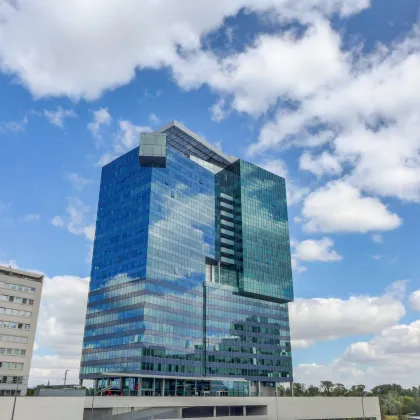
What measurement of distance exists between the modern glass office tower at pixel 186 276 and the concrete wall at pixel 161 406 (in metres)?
23.8

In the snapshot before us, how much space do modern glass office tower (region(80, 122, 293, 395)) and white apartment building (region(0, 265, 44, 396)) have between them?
24668 millimetres

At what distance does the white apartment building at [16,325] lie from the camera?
106 m

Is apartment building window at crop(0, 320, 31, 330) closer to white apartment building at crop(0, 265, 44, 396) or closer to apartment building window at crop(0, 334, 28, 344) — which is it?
white apartment building at crop(0, 265, 44, 396)

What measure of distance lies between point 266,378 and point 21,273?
89.2 metres

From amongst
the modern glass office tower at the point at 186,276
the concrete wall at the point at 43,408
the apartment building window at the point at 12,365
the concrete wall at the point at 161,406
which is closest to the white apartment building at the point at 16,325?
the apartment building window at the point at 12,365

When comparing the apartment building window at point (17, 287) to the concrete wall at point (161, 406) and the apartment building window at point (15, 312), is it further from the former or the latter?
the concrete wall at point (161, 406)

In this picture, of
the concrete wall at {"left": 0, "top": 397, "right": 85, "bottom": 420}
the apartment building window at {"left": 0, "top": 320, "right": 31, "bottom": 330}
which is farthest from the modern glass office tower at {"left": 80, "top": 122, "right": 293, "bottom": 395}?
the concrete wall at {"left": 0, "top": 397, "right": 85, "bottom": 420}

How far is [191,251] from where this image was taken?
145750 mm

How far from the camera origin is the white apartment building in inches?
4188

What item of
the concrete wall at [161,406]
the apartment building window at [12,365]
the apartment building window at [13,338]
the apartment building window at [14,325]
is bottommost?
the concrete wall at [161,406]

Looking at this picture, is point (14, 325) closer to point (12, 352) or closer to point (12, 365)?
point (12, 352)

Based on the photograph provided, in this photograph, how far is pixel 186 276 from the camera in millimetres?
141000

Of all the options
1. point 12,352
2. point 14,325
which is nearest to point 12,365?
point 12,352

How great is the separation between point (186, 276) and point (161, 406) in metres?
50.1
